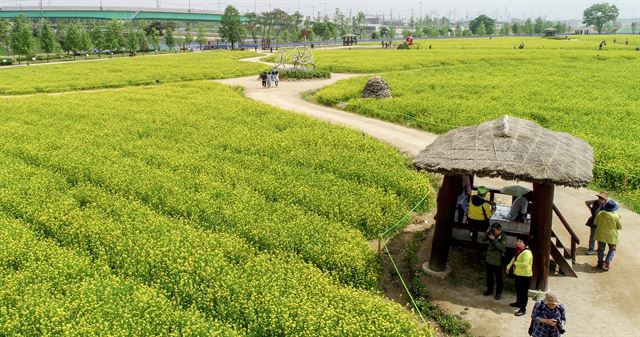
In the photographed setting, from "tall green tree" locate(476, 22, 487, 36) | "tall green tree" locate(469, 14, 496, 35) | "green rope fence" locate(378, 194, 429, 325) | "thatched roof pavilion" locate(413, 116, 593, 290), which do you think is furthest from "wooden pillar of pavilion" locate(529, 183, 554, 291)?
"tall green tree" locate(469, 14, 496, 35)

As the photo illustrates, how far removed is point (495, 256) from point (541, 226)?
52.3 inches

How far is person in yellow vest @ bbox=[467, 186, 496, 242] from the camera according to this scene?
1230cm

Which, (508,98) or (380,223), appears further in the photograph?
(508,98)

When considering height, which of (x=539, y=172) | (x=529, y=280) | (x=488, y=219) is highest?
(x=539, y=172)

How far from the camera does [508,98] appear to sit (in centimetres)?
3319

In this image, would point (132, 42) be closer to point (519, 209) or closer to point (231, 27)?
point (231, 27)

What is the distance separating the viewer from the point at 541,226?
1139cm

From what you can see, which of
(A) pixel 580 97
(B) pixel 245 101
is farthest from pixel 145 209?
(A) pixel 580 97

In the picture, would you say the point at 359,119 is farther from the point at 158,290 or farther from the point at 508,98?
the point at 158,290

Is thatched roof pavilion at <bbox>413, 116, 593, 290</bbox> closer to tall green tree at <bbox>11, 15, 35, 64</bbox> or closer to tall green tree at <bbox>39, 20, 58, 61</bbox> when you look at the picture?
tall green tree at <bbox>11, 15, 35, 64</bbox>

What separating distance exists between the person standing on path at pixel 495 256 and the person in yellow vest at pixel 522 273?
33cm

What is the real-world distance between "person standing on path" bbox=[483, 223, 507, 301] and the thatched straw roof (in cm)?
131

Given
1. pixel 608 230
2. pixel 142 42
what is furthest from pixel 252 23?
pixel 608 230

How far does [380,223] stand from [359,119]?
15692 millimetres
